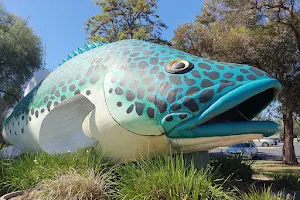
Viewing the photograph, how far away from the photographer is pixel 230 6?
40.3 feet

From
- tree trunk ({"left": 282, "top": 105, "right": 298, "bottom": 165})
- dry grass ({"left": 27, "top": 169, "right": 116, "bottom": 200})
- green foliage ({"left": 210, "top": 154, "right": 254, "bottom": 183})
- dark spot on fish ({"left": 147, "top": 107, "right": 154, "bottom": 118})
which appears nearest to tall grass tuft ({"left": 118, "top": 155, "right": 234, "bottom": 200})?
dry grass ({"left": 27, "top": 169, "right": 116, "bottom": 200})

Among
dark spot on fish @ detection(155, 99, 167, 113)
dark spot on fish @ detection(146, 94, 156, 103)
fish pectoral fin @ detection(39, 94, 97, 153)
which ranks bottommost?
fish pectoral fin @ detection(39, 94, 97, 153)

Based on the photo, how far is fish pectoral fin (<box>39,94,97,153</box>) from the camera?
5289mm

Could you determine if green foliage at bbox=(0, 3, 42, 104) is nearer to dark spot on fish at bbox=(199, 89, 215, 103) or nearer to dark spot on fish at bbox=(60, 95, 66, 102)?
dark spot on fish at bbox=(60, 95, 66, 102)

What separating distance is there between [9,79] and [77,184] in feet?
45.5

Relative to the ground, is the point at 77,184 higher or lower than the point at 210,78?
lower

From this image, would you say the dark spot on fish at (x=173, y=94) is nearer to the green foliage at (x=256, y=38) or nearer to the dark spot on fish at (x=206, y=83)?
the dark spot on fish at (x=206, y=83)

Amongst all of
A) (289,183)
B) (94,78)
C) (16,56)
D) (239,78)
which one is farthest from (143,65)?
(16,56)

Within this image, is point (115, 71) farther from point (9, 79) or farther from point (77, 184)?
point (9, 79)

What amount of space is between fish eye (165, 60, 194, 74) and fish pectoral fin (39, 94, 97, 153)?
1406 mm

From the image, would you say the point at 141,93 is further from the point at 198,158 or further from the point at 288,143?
the point at 288,143

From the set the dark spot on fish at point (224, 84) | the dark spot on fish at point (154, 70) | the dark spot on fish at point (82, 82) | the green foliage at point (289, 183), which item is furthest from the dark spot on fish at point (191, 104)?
the green foliage at point (289, 183)

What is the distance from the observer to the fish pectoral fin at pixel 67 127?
17.4 ft

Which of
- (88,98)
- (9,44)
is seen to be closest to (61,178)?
(88,98)
